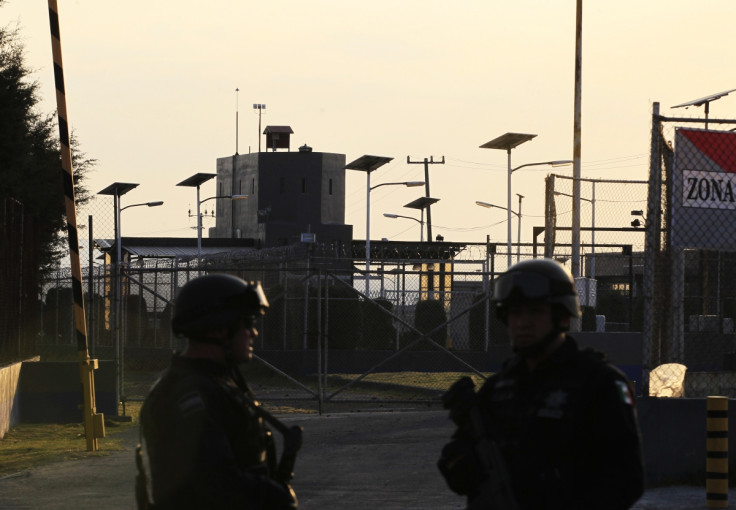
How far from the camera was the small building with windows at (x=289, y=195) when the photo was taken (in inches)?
3477

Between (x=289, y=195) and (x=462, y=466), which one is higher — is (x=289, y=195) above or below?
above

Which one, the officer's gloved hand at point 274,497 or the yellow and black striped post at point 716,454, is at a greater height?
the officer's gloved hand at point 274,497

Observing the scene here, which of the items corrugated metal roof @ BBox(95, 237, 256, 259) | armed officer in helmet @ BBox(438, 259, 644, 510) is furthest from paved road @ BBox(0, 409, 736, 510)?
corrugated metal roof @ BBox(95, 237, 256, 259)

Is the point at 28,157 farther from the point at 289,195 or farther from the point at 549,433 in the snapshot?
the point at 289,195

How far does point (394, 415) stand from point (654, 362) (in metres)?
7.71

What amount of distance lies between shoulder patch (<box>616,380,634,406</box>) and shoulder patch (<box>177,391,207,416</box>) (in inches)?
46.0

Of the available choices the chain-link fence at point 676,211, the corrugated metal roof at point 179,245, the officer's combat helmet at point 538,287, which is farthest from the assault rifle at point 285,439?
the corrugated metal roof at point 179,245

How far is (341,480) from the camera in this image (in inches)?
458

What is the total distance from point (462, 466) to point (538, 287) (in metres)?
0.61

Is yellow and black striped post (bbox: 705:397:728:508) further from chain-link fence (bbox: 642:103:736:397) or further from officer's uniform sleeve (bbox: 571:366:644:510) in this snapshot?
officer's uniform sleeve (bbox: 571:366:644:510)

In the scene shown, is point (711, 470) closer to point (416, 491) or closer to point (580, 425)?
point (416, 491)

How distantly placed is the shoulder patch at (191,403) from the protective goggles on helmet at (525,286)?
101cm

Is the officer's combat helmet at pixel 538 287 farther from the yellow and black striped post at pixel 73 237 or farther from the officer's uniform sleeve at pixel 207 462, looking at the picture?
the yellow and black striped post at pixel 73 237

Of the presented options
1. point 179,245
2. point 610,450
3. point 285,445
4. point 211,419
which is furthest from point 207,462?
point 179,245
